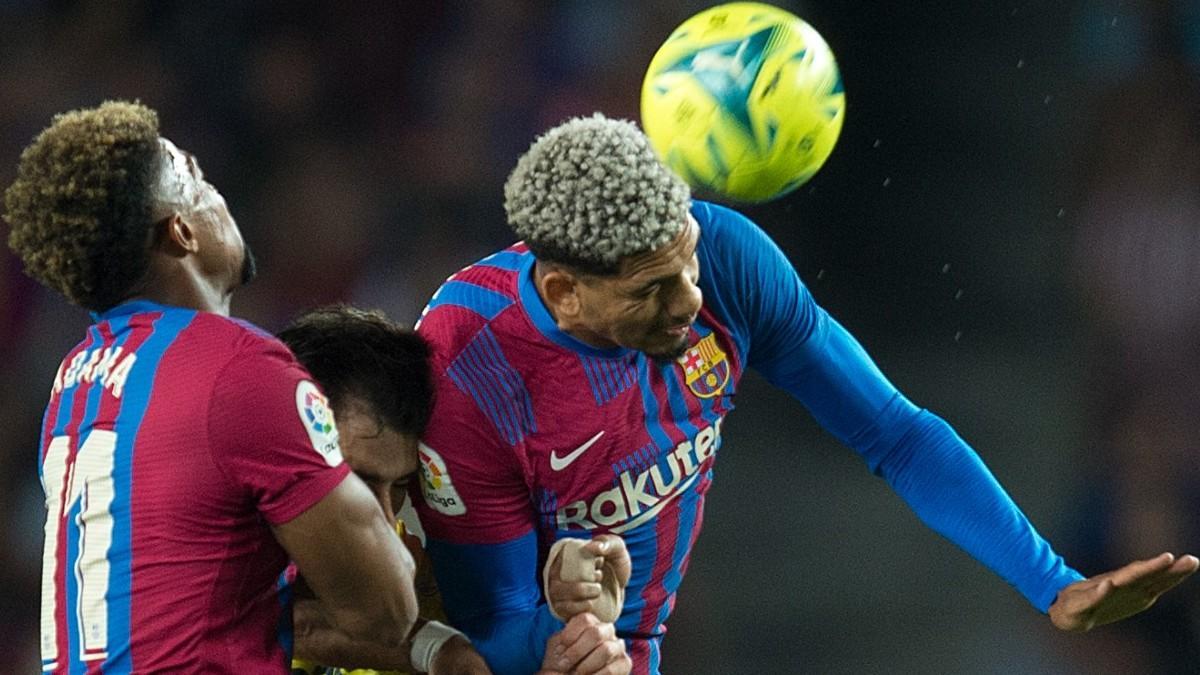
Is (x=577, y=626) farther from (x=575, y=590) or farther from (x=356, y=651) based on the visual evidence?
(x=356, y=651)

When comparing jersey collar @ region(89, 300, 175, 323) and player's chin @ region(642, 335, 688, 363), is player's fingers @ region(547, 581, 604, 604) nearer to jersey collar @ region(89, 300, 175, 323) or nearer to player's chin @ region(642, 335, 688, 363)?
player's chin @ region(642, 335, 688, 363)

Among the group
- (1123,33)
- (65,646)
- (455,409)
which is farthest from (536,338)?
(1123,33)

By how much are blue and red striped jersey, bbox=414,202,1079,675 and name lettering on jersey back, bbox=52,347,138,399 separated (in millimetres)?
597

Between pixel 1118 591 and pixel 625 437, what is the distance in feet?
2.78

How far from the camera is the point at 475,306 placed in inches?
103

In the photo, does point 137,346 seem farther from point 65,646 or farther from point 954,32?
point 954,32

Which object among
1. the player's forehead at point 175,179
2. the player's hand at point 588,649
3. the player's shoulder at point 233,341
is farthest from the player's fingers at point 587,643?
the player's forehead at point 175,179

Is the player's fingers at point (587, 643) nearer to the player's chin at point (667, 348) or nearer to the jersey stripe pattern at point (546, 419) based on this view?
the jersey stripe pattern at point (546, 419)

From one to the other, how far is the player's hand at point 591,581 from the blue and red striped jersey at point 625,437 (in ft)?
0.37

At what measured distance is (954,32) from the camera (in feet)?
16.6

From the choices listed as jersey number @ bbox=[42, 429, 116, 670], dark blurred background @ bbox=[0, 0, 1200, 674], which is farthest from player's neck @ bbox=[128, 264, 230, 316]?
dark blurred background @ bbox=[0, 0, 1200, 674]

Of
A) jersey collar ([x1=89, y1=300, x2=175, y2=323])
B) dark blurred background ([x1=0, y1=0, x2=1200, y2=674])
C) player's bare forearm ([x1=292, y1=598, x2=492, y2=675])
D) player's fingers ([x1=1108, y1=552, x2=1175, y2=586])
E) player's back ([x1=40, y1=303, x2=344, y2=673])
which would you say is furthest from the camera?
dark blurred background ([x1=0, y1=0, x2=1200, y2=674])

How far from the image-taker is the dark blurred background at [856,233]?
479 cm

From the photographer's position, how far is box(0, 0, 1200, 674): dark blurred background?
4.79m
